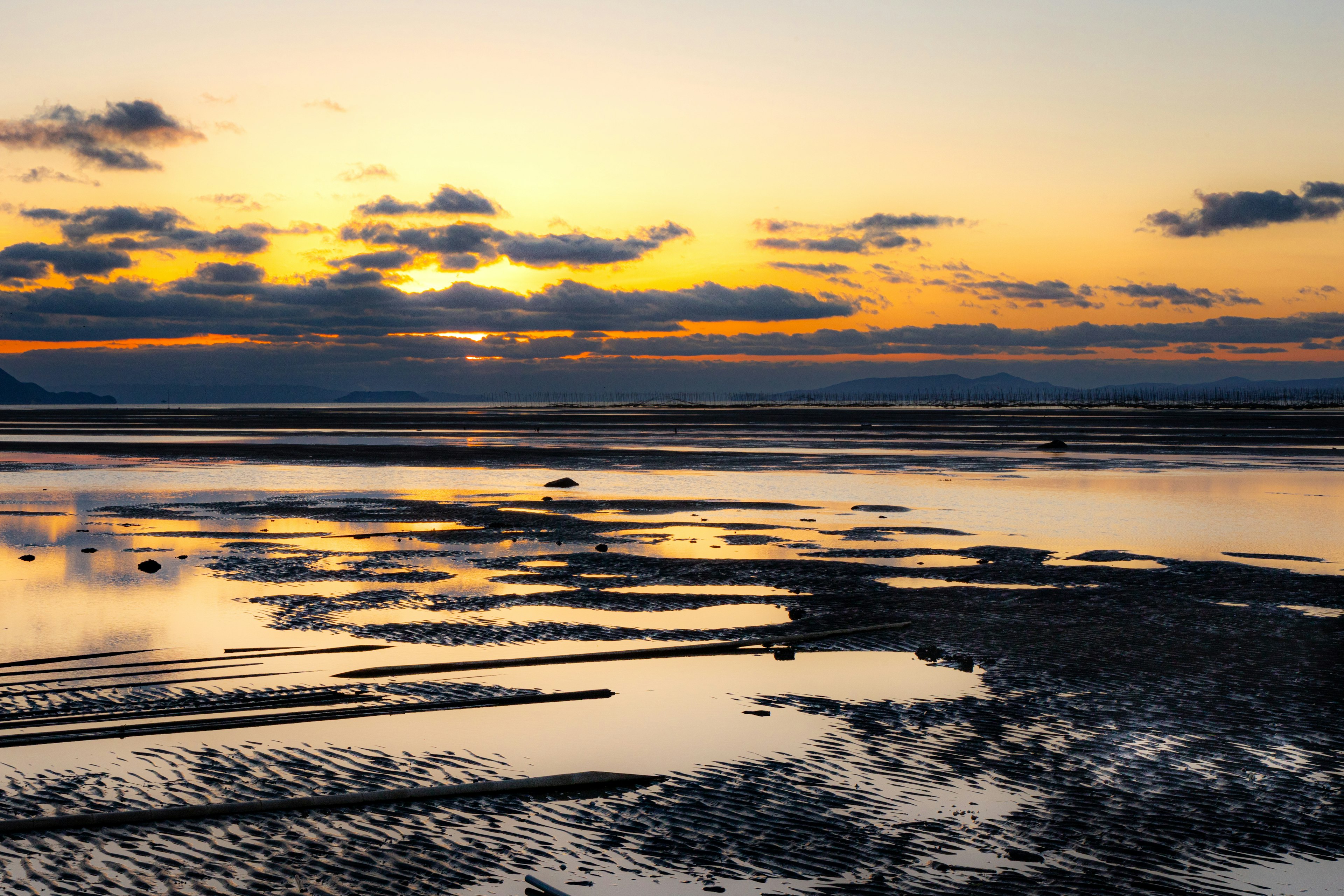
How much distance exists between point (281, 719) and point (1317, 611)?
1547cm

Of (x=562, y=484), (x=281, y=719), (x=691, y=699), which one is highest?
(x=562, y=484)

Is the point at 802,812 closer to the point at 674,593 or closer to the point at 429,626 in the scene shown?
the point at 429,626

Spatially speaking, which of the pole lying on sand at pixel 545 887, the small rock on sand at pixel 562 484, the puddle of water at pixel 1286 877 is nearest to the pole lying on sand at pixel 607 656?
the pole lying on sand at pixel 545 887

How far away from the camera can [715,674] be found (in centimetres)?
1350

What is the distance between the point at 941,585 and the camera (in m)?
20.0

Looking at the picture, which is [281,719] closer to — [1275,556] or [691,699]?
[691,699]

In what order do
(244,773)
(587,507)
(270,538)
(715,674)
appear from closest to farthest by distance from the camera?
(244,773) → (715,674) → (270,538) → (587,507)

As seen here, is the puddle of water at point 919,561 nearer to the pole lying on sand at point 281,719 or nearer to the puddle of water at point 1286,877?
the pole lying on sand at point 281,719

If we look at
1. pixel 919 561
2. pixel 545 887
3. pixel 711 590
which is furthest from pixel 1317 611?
pixel 545 887

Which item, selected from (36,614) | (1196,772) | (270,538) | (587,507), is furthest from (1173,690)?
(587,507)

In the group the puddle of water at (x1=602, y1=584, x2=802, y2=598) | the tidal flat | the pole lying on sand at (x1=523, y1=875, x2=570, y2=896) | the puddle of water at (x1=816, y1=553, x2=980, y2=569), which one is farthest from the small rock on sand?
the pole lying on sand at (x1=523, y1=875, x2=570, y2=896)

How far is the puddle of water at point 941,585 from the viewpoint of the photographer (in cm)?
1980

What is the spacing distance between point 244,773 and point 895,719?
6345 mm

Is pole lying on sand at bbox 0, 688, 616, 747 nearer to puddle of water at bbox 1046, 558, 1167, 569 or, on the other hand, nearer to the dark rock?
puddle of water at bbox 1046, 558, 1167, 569
